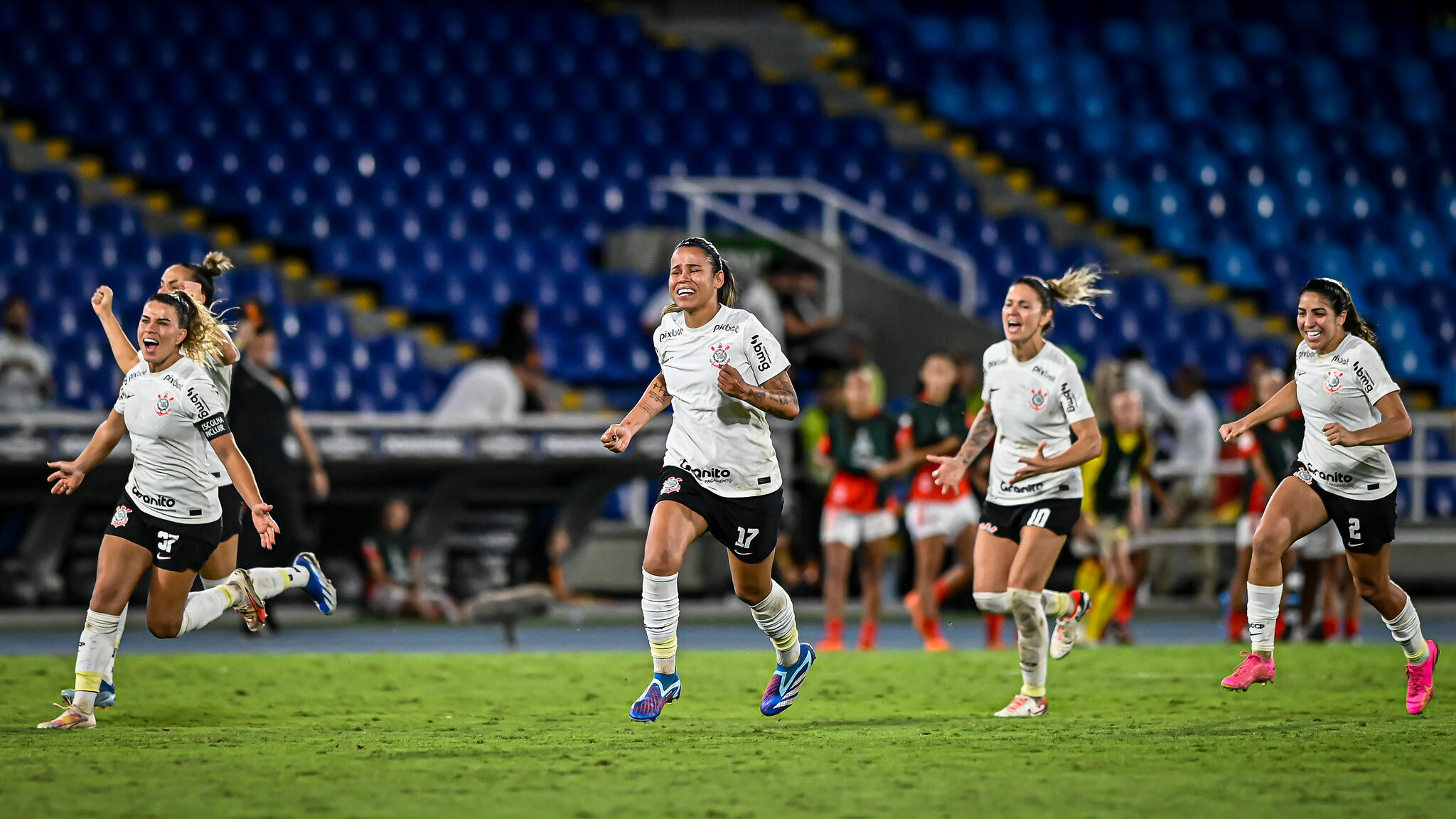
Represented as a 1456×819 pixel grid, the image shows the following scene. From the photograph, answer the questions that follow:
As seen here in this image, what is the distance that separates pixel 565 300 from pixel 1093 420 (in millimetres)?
11131

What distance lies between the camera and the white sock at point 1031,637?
8977mm

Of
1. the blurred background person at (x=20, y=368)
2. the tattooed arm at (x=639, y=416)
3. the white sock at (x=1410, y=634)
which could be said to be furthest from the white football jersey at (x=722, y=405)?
the blurred background person at (x=20, y=368)

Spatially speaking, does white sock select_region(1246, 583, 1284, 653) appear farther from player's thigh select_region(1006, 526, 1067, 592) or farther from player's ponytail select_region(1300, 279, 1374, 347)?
player's ponytail select_region(1300, 279, 1374, 347)

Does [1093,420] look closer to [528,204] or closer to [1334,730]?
[1334,730]

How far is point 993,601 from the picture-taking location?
9.16m

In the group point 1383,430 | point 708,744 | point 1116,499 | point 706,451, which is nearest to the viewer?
point 708,744

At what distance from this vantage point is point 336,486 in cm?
1562

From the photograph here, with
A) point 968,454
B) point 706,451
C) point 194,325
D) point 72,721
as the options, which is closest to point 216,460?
point 194,325

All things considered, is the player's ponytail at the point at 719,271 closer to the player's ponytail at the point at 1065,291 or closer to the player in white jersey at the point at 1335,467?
the player's ponytail at the point at 1065,291

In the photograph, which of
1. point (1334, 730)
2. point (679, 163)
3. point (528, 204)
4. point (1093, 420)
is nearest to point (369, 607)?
point (528, 204)

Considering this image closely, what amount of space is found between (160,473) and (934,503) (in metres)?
6.80

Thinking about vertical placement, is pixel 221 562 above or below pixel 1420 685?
above

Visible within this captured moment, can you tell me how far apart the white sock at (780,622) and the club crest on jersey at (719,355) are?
1.10 m

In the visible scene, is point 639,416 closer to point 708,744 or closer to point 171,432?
point 708,744
